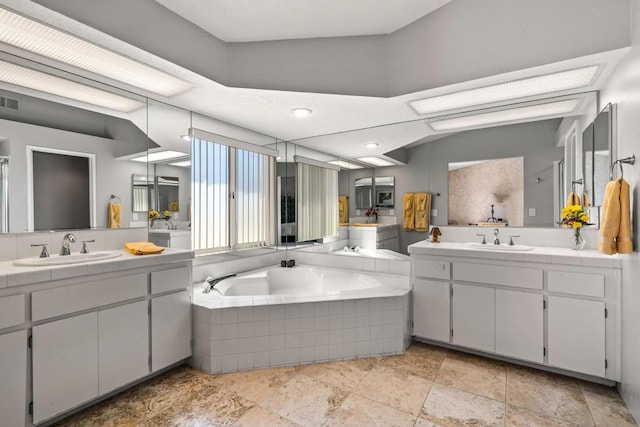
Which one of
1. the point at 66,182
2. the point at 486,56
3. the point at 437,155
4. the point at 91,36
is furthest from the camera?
the point at 437,155

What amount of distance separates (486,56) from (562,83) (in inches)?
27.5

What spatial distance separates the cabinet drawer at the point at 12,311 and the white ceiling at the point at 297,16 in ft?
6.30

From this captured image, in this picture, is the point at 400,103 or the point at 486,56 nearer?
the point at 486,56

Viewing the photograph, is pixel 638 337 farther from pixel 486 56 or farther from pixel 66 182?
pixel 66 182

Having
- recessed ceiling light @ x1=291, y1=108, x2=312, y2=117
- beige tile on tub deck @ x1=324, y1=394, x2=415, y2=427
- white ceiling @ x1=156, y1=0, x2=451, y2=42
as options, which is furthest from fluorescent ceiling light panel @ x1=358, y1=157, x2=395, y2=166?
beige tile on tub deck @ x1=324, y1=394, x2=415, y2=427

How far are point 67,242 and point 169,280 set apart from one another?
28.3 inches

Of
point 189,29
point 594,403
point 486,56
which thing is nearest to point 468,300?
point 594,403

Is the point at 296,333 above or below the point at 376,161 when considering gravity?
below

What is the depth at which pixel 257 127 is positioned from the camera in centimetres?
336

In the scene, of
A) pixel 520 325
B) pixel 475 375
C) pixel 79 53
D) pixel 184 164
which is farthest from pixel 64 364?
pixel 520 325

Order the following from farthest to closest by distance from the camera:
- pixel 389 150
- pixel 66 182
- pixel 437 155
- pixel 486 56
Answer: pixel 389 150 → pixel 437 155 → pixel 66 182 → pixel 486 56

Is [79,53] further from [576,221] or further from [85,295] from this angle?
[576,221]

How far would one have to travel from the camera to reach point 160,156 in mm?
2736

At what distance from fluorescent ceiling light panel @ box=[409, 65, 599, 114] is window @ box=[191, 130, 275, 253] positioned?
193 cm
